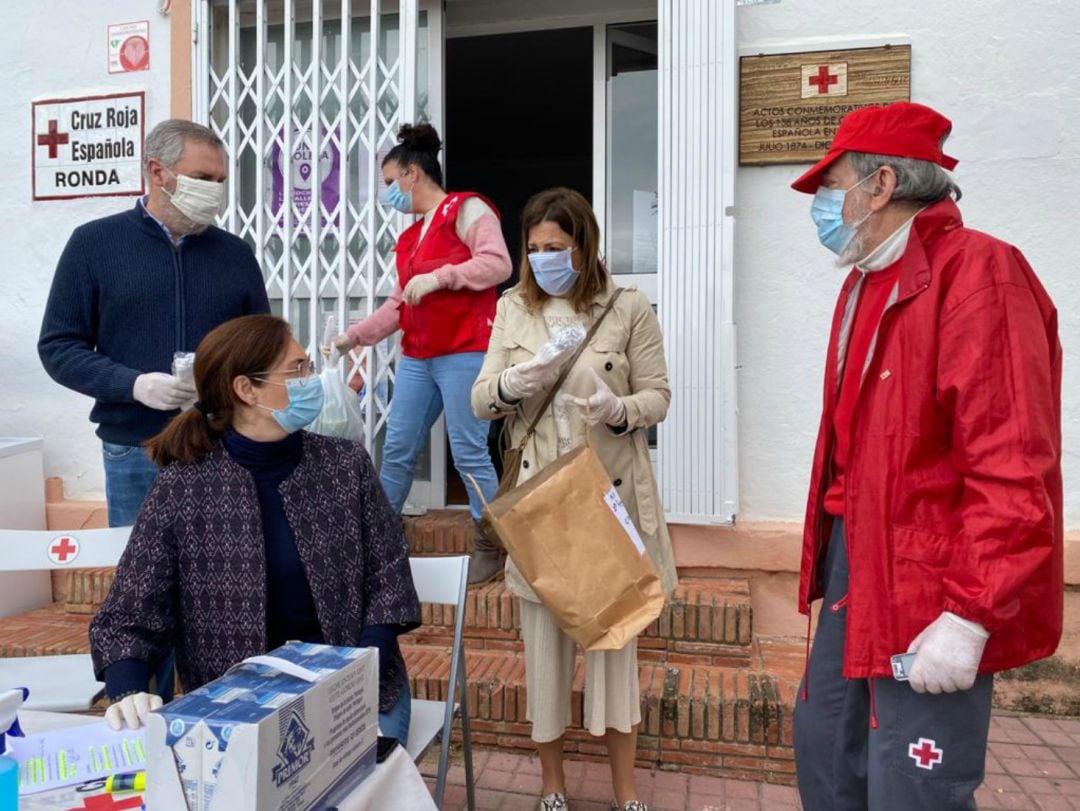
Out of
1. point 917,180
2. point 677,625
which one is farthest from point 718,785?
point 917,180

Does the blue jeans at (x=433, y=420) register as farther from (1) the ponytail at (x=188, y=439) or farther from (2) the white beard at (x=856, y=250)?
(2) the white beard at (x=856, y=250)

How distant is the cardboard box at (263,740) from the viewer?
3.56 feet

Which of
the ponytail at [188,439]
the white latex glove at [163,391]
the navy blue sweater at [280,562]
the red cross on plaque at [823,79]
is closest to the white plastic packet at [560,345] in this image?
the navy blue sweater at [280,562]

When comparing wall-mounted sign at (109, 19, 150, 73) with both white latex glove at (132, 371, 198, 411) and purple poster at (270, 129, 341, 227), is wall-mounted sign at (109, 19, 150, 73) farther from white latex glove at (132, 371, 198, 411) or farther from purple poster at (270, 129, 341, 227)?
white latex glove at (132, 371, 198, 411)

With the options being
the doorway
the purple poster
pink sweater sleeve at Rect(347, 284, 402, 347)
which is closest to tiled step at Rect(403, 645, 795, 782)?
pink sweater sleeve at Rect(347, 284, 402, 347)

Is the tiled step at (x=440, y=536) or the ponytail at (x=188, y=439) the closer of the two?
the ponytail at (x=188, y=439)

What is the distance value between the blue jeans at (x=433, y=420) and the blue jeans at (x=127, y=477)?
3.34ft

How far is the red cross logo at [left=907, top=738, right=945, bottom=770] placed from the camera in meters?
1.54

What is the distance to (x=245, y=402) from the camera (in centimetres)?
200

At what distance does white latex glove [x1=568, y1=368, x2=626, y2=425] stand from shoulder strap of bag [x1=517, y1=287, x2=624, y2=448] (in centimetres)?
9

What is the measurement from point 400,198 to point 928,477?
2.55 metres

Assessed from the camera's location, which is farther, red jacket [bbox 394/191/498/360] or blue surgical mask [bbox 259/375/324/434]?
red jacket [bbox 394/191/498/360]

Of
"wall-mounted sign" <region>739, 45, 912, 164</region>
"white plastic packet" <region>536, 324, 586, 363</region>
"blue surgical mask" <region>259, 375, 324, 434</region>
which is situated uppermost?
"wall-mounted sign" <region>739, 45, 912, 164</region>

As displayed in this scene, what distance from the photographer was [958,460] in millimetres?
1515
